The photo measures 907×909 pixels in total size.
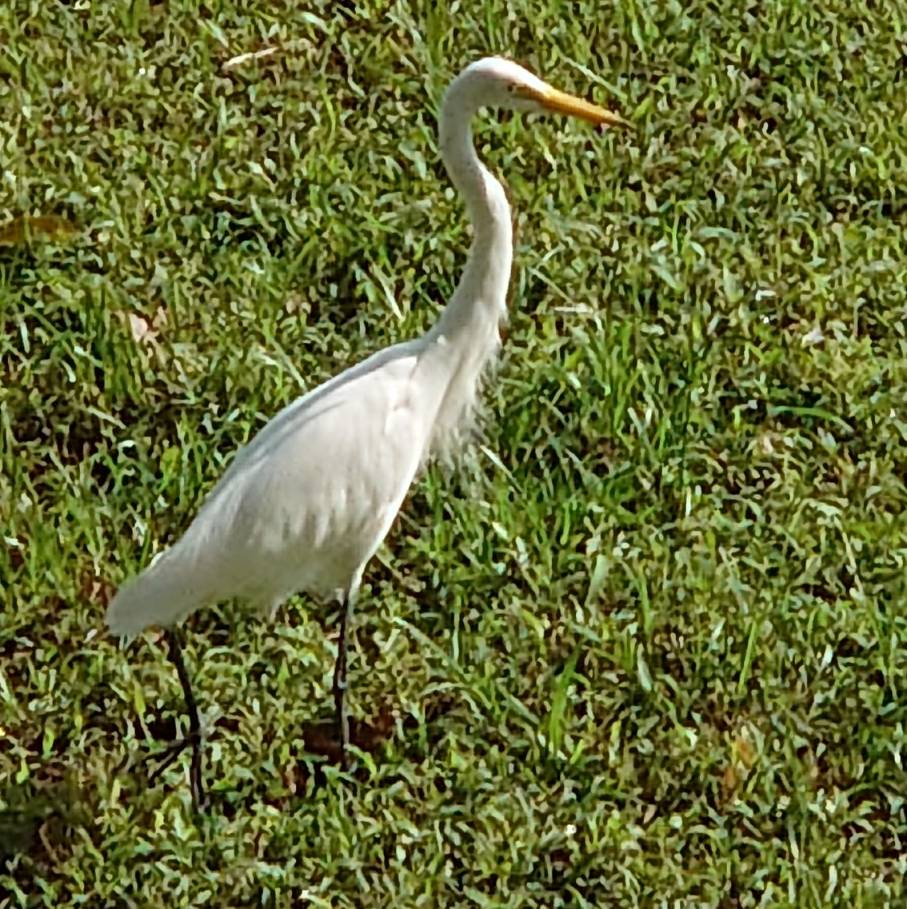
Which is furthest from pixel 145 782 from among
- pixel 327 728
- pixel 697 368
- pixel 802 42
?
pixel 802 42

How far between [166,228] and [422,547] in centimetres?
118

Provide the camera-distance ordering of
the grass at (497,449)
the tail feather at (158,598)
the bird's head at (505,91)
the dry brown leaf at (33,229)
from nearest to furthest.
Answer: the tail feather at (158,598) → the bird's head at (505,91) → the grass at (497,449) → the dry brown leaf at (33,229)

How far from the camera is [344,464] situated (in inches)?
135

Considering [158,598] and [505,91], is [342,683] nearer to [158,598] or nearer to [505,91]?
[158,598]

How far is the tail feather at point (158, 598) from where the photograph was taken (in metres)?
3.26

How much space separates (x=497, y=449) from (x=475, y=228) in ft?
2.69

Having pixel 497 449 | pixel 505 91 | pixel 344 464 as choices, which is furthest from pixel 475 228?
pixel 497 449

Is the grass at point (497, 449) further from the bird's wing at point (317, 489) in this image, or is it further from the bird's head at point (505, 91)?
the bird's head at point (505, 91)

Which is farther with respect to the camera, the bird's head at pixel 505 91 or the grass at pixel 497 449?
the grass at pixel 497 449

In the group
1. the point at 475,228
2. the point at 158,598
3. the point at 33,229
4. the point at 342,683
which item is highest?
the point at 475,228

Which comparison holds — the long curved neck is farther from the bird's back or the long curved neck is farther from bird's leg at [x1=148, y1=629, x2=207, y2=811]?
bird's leg at [x1=148, y1=629, x2=207, y2=811]

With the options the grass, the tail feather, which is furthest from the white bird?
the grass

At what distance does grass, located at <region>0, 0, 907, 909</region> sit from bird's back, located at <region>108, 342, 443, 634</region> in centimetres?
38

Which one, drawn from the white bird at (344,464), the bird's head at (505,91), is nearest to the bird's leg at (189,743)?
the white bird at (344,464)
